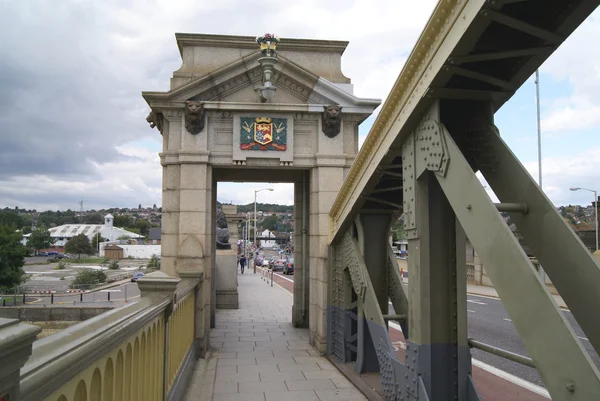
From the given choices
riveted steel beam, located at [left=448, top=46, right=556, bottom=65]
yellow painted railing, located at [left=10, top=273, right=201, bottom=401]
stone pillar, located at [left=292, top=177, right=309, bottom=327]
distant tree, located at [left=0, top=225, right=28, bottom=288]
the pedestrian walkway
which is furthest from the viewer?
distant tree, located at [left=0, top=225, right=28, bottom=288]

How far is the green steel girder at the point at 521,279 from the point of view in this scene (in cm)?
295

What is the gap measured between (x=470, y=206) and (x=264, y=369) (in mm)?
5841

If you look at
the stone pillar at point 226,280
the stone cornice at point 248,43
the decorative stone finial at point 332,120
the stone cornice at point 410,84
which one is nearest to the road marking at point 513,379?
the stone cornice at point 410,84

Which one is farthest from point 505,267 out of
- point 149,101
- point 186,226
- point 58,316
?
point 58,316

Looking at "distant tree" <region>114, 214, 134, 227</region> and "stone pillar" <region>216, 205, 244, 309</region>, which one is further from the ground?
"distant tree" <region>114, 214, 134, 227</region>

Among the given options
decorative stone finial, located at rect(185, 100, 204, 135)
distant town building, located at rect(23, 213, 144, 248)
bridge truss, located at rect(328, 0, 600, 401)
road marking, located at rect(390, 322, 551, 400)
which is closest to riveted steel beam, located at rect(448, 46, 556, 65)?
bridge truss, located at rect(328, 0, 600, 401)

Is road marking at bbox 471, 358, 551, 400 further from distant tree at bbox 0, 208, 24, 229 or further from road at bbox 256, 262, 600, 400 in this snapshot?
distant tree at bbox 0, 208, 24, 229

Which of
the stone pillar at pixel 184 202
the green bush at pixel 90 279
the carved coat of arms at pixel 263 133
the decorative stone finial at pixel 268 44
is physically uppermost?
the decorative stone finial at pixel 268 44

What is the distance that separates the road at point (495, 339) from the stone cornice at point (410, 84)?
170 inches

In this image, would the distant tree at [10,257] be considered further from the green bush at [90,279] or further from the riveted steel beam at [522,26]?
the riveted steel beam at [522,26]

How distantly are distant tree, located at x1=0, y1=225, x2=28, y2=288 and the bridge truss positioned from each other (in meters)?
35.7

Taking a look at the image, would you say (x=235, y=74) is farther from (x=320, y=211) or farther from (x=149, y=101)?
(x=320, y=211)

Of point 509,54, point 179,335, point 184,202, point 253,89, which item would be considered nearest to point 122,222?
point 184,202

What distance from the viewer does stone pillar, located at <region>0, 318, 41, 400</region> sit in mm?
1352
